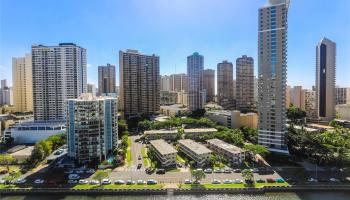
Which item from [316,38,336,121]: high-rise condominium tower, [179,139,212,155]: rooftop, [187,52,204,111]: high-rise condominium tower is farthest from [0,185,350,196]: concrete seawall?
[187,52,204,111]: high-rise condominium tower

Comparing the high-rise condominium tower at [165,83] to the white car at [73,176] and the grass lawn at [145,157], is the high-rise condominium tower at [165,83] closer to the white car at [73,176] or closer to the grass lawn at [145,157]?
the grass lawn at [145,157]

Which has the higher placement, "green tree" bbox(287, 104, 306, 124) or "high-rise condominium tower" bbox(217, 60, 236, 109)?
"high-rise condominium tower" bbox(217, 60, 236, 109)

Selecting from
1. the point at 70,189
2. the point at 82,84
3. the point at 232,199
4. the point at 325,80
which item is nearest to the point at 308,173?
the point at 232,199

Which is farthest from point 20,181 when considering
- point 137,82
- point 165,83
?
point 165,83

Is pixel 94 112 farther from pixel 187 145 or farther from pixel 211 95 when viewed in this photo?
pixel 211 95

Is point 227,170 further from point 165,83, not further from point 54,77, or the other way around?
point 165,83

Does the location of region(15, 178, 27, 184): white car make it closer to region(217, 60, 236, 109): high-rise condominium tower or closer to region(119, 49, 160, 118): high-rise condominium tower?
region(119, 49, 160, 118): high-rise condominium tower
